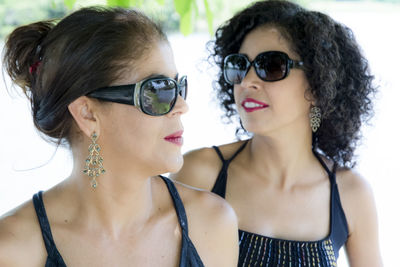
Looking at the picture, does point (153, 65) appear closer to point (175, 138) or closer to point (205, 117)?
point (175, 138)

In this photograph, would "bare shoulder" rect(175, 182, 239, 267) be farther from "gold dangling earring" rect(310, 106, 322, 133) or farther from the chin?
"gold dangling earring" rect(310, 106, 322, 133)

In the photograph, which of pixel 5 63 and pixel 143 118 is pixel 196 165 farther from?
→ pixel 5 63

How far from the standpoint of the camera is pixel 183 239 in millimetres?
2215

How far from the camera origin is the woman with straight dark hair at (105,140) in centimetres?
203

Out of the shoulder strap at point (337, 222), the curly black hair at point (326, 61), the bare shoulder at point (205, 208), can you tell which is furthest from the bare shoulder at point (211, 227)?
the curly black hair at point (326, 61)

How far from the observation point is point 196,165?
9.65 feet

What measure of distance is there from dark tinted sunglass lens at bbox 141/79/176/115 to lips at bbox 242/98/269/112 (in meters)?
0.82

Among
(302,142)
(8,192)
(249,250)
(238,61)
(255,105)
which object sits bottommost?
(8,192)

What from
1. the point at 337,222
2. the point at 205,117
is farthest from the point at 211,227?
the point at 205,117

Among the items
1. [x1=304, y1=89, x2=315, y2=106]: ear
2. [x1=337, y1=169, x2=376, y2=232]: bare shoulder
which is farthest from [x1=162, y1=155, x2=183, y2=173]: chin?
[x1=337, y1=169, x2=376, y2=232]: bare shoulder

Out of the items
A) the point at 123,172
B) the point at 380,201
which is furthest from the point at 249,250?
the point at 380,201

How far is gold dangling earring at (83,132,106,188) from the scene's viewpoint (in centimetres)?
211

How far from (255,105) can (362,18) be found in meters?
12.1

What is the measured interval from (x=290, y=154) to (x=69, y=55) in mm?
1406
